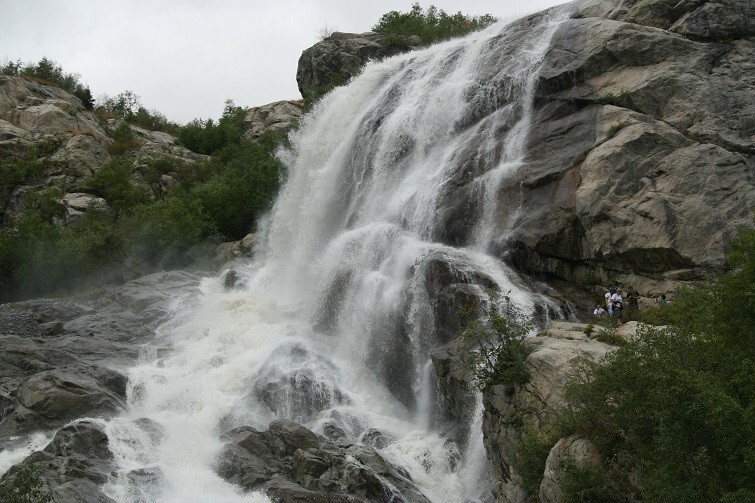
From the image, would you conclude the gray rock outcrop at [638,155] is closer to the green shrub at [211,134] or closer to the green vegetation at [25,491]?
the green vegetation at [25,491]

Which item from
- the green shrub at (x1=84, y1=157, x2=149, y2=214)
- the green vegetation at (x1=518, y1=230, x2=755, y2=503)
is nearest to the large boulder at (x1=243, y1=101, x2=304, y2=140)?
the green shrub at (x1=84, y1=157, x2=149, y2=214)

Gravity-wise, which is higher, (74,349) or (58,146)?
(58,146)

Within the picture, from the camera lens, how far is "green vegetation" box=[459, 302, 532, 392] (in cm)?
2000

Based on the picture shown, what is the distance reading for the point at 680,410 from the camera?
44.4ft

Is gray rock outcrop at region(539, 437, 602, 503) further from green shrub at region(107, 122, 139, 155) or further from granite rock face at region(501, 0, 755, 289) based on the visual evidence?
green shrub at region(107, 122, 139, 155)

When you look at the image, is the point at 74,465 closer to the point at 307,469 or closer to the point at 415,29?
the point at 307,469

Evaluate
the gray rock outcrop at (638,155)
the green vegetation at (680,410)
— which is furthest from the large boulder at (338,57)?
the green vegetation at (680,410)

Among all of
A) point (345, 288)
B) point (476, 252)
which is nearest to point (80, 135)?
point (345, 288)

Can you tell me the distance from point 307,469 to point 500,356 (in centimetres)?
642

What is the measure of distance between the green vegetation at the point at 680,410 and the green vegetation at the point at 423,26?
153 feet

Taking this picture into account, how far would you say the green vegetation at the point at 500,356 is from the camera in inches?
787

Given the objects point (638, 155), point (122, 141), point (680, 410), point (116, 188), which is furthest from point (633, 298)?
point (122, 141)

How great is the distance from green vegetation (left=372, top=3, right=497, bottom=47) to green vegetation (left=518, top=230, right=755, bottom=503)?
46532 millimetres

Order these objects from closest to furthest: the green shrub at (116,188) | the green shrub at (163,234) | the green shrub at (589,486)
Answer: the green shrub at (589,486), the green shrub at (163,234), the green shrub at (116,188)
